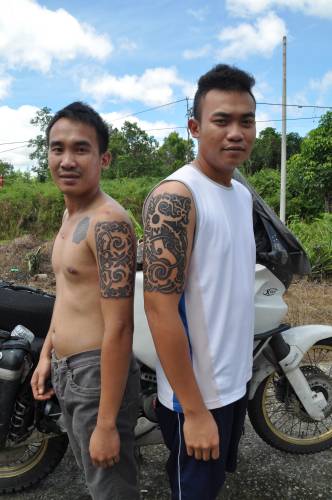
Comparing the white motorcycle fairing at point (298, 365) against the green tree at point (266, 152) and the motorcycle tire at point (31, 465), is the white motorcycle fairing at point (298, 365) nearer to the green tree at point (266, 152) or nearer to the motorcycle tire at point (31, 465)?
the motorcycle tire at point (31, 465)

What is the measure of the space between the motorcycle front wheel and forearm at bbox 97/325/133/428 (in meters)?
1.22

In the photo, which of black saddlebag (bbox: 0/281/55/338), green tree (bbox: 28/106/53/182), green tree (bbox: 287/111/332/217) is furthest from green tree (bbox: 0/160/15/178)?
black saddlebag (bbox: 0/281/55/338)

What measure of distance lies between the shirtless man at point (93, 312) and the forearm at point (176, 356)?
16 centimetres

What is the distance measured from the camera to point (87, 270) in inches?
54.5

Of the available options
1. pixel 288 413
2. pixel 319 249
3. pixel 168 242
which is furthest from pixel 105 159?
pixel 319 249

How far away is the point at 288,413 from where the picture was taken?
240 centimetres

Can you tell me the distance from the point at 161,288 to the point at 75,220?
1.55 ft

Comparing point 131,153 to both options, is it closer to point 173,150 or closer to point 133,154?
point 133,154

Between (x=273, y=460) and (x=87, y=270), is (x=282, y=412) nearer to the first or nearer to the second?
(x=273, y=460)

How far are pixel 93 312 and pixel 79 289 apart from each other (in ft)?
0.29

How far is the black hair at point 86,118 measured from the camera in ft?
4.80

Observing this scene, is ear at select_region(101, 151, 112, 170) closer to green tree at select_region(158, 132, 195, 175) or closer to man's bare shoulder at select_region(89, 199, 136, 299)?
man's bare shoulder at select_region(89, 199, 136, 299)

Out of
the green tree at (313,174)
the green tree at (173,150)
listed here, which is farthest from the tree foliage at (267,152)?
the green tree at (313,174)

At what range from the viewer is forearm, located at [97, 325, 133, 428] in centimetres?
128
